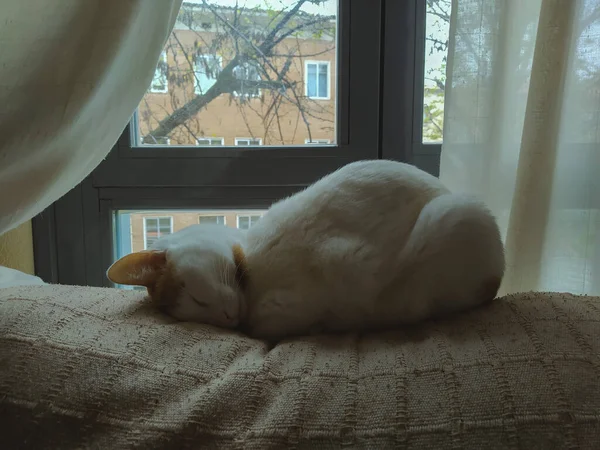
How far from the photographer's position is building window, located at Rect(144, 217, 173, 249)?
144 cm

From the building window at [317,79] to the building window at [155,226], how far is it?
564 millimetres

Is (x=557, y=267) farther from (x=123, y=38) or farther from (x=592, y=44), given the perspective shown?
(x=123, y=38)

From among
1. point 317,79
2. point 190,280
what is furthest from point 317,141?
point 190,280

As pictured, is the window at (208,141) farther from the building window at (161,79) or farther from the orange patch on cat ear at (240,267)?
the orange patch on cat ear at (240,267)

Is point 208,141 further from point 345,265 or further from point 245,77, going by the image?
point 345,265

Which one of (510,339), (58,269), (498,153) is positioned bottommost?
(58,269)

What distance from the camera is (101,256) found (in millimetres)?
1388

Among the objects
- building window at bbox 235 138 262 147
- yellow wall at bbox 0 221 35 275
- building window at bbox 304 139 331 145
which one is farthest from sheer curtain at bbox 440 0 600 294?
yellow wall at bbox 0 221 35 275

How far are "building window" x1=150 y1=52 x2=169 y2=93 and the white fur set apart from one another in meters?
0.72

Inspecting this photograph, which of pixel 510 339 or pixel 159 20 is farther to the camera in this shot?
pixel 159 20

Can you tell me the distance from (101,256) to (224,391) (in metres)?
0.95

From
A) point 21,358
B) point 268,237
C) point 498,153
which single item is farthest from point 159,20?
point 498,153

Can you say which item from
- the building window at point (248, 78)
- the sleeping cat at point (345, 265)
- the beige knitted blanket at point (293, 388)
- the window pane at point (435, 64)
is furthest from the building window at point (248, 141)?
the beige knitted blanket at point (293, 388)

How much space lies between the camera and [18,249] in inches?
50.6
